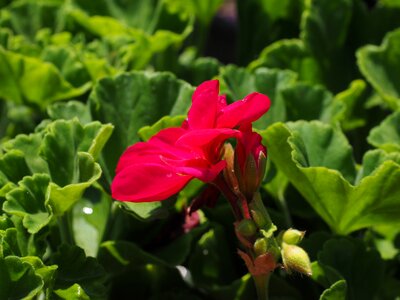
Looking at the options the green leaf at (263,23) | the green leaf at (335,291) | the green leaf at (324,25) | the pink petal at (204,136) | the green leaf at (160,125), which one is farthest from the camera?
the green leaf at (263,23)

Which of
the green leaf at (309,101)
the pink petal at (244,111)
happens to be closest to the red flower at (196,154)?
the pink petal at (244,111)

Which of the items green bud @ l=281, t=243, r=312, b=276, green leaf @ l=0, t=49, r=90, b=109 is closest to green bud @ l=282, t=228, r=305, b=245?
green bud @ l=281, t=243, r=312, b=276

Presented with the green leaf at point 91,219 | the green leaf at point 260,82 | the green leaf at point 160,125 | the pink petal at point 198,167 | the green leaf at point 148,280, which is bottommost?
the green leaf at point 148,280

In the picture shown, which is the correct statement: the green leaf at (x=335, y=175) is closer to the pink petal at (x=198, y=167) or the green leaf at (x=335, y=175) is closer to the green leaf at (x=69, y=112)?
the pink petal at (x=198, y=167)

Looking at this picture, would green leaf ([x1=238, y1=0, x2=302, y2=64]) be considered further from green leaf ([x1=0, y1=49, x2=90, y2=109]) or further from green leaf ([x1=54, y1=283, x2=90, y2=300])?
green leaf ([x1=54, y1=283, x2=90, y2=300])

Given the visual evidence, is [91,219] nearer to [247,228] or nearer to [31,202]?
Result: [31,202]

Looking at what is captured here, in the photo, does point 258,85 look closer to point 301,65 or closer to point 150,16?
point 301,65

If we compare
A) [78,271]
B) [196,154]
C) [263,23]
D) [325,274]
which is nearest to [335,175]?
[325,274]
